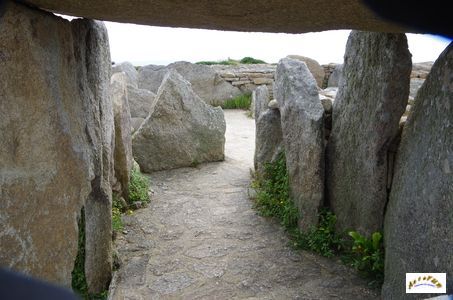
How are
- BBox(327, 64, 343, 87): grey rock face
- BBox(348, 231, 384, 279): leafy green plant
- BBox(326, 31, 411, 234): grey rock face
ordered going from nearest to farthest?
BBox(326, 31, 411, 234): grey rock face → BBox(348, 231, 384, 279): leafy green plant → BBox(327, 64, 343, 87): grey rock face

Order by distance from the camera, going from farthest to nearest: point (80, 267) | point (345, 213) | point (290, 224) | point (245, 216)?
point (245, 216) < point (290, 224) < point (345, 213) < point (80, 267)

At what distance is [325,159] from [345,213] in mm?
542


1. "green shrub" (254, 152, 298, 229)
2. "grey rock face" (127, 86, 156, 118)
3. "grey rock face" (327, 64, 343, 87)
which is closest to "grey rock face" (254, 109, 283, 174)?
"green shrub" (254, 152, 298, 229)

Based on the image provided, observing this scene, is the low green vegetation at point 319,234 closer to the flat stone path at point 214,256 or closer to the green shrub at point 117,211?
the flat stone path at point 214,256

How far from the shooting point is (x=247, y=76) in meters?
12.7

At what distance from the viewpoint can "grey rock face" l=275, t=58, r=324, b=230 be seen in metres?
3.78

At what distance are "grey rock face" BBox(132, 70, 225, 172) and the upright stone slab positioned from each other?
3735 mm

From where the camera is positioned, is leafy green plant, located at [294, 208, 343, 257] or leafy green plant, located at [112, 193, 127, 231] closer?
leafy green plant, located at [294, 208, 343, 257]

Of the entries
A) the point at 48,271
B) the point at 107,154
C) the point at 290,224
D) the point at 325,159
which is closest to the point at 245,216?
the point at 290,224

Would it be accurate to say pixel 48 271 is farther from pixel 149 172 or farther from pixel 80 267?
pixel 149 172

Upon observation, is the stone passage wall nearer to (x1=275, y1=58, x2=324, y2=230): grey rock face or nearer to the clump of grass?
the clump of grass

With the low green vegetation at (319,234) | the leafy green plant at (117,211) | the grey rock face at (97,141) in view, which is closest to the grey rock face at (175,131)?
the leafy green plant at (117,211)

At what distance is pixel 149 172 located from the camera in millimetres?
6160

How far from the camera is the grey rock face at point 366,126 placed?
9.68 feet
